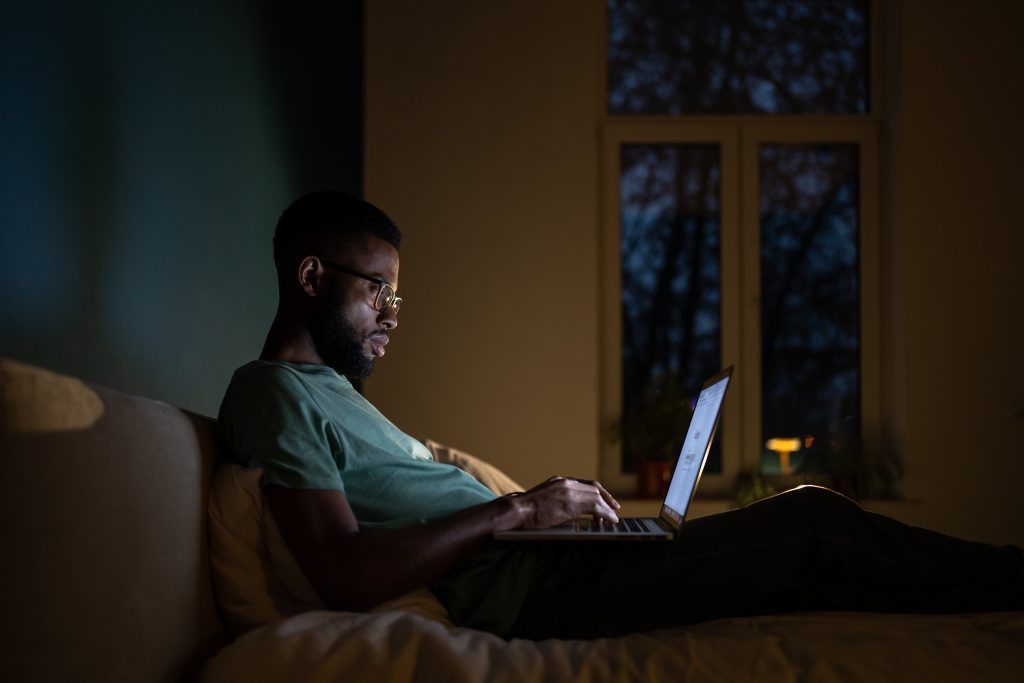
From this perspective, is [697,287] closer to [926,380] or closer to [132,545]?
[926,380]

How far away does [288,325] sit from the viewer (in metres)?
1.76

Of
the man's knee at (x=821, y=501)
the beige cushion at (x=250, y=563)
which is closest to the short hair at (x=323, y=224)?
the beige cushion at (x=250, y=563)

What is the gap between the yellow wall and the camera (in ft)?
12.7

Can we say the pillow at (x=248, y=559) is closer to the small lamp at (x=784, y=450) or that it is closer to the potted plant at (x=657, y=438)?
the potted plant at (x=657, y=438)

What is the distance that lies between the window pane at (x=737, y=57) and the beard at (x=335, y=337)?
2812 millimetres

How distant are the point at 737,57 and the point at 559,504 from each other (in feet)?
10.9

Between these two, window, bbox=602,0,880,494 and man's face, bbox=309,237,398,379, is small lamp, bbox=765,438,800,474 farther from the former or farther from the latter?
man's face, bbox=309,237,398,379

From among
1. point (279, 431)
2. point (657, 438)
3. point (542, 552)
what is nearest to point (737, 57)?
point (657, 438)

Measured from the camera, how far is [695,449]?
167 cm

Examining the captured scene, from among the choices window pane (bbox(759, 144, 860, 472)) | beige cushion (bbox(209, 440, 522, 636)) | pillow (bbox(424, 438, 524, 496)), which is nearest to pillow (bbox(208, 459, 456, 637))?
beige cushion (bbox(209, 440, 522, 636))

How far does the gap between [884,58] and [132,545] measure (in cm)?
409

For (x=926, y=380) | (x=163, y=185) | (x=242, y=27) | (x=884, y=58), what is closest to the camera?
(x=163, y=185)

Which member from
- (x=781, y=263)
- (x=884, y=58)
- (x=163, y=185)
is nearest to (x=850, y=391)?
(x=781, y=263)

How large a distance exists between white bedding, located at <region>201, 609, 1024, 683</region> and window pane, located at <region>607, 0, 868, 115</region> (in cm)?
336
